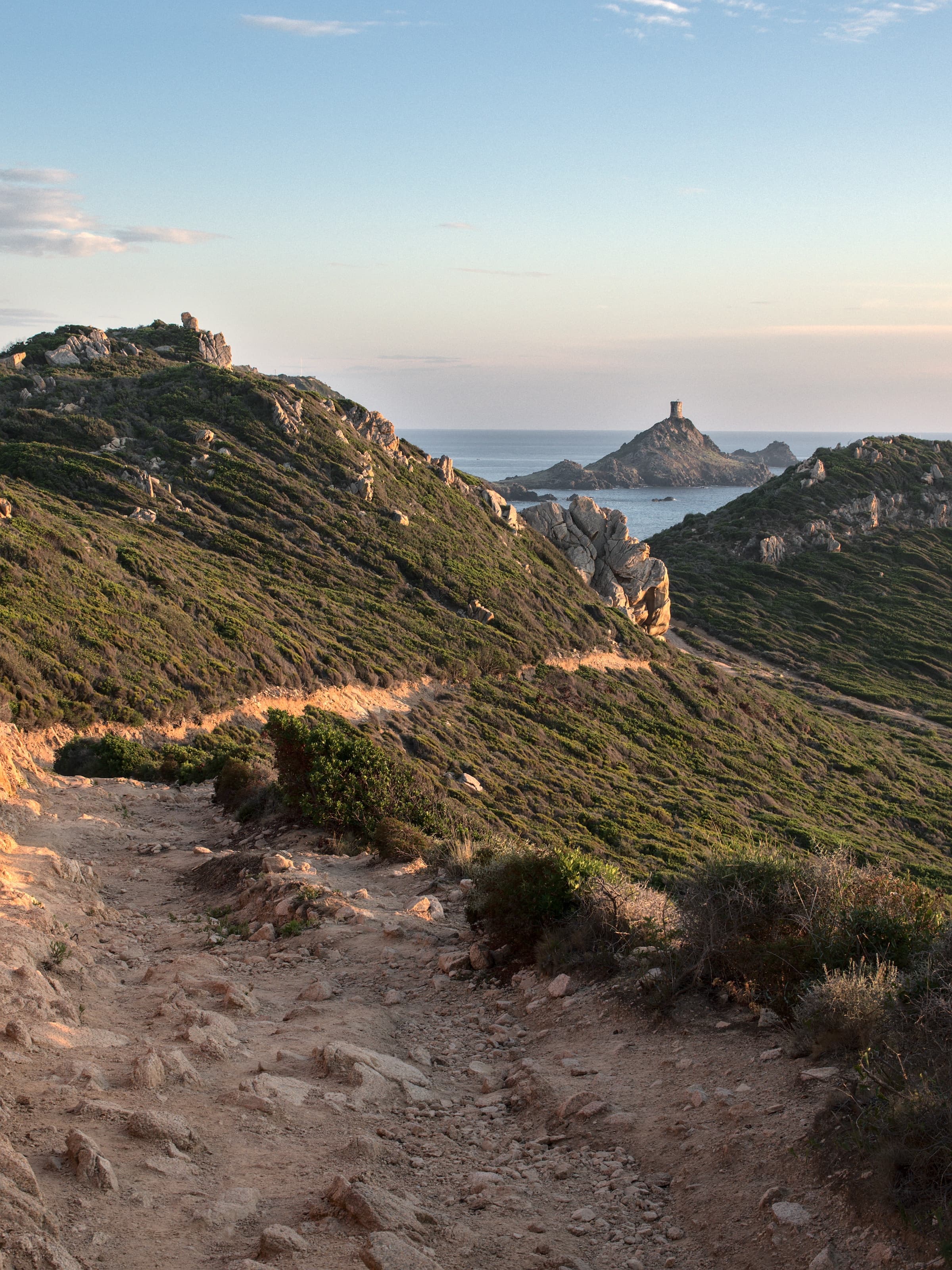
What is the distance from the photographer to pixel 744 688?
51.2 meters

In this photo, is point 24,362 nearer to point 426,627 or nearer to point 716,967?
point 426,627

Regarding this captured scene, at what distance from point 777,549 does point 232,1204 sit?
8557 centimetres

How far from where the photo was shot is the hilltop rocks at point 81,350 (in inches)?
2071

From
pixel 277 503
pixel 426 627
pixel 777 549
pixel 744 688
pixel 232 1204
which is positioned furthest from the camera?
pixel 777 549

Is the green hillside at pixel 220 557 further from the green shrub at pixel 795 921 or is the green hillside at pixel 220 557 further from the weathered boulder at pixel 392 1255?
the weathered boulder at pixel 392 1255

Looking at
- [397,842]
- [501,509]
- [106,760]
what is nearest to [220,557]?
[106,760]

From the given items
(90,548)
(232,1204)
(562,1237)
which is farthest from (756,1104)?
(90,548)

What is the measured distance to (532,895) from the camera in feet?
27.1

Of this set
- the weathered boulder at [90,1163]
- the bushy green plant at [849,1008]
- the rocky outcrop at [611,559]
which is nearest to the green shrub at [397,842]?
the bushy green plant at [849,1008]

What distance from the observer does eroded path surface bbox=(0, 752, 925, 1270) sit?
13.4ft

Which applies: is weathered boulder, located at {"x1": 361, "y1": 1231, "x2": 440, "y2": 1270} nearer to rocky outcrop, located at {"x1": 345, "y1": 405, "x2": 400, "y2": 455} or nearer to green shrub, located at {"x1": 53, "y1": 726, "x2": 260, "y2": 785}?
green shrub, located at {"x1": 53, "y1": 726, "x2": 260, "y2": 785}

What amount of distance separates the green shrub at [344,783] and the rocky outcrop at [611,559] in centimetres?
4536

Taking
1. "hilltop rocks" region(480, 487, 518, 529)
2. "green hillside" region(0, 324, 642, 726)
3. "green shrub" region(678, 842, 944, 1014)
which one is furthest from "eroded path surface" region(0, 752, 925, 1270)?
"hilltop rocks" region(480, 487, 518, 529)

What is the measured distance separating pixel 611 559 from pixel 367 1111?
186 feet
